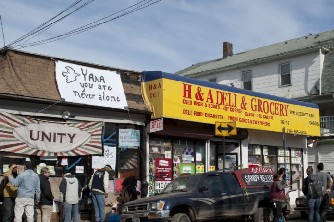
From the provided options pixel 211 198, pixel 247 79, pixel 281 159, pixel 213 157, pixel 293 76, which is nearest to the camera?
pixel 211 198

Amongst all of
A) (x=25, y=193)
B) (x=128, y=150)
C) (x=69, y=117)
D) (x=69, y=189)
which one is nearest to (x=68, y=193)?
(x=69, y=189)

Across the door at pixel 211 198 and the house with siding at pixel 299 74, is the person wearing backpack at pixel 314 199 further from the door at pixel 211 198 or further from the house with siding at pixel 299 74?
the house with siding at pixel 299 74

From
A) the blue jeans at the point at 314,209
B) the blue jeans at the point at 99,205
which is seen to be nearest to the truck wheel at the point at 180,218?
the blue jeans at the point at 99,205

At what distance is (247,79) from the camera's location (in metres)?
32.7

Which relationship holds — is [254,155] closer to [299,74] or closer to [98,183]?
[98,183]

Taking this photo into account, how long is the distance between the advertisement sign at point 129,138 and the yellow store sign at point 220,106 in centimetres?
96

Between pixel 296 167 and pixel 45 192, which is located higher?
pixel 296 167

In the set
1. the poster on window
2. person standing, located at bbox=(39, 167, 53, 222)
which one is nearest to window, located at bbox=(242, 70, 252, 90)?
the poster on window

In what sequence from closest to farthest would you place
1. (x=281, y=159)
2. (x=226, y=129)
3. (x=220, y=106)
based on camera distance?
(x=226, y=129)
(x=220, y=106)
(x=281, y=159)

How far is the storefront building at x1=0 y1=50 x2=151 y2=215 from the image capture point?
13.0m

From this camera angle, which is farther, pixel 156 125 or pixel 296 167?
pixel 296 167

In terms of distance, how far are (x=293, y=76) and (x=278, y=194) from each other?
18872 mm

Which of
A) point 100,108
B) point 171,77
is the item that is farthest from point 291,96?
point 100,108

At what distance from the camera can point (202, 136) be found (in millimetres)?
18141
